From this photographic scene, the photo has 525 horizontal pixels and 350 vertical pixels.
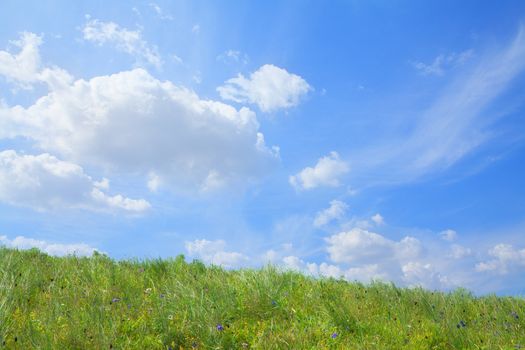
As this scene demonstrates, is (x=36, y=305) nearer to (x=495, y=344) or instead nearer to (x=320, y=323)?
(x=320, y=323)

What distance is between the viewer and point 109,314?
6188 mm

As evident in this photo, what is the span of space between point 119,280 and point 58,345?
8.81 feet

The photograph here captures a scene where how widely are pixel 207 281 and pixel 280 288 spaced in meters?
1.20

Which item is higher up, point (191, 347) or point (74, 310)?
point (74, 310)

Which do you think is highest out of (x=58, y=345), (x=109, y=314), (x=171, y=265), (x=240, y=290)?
(x=171, y=265)

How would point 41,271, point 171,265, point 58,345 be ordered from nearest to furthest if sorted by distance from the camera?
point 58,345 → point 41,271 → point 171,265

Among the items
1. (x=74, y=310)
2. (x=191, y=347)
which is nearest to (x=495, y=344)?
(x=191, y=347)

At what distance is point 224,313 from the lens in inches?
253

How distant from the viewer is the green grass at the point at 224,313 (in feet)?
18.7

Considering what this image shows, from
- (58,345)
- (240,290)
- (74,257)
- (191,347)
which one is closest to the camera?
(58,345)

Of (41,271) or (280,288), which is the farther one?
(41,271)

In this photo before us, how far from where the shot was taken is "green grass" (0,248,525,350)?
5715mm

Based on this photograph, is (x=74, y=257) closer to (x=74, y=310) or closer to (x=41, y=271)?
(x=41, y=271)

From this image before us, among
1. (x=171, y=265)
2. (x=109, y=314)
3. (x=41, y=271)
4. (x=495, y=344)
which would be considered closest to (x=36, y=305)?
(x=109, y=314)
